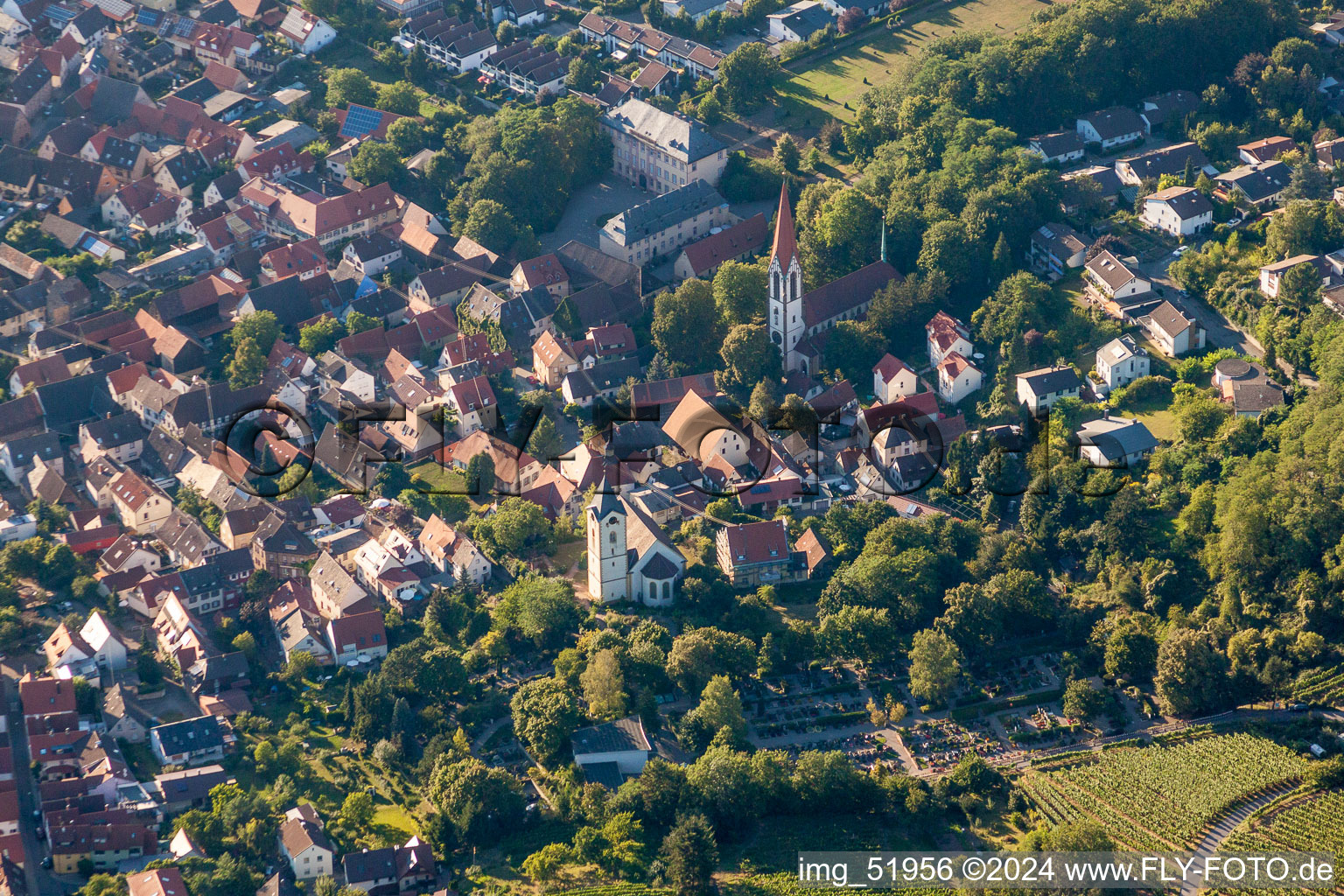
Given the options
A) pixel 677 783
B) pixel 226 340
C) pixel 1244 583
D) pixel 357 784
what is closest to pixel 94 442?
pixel 226 340

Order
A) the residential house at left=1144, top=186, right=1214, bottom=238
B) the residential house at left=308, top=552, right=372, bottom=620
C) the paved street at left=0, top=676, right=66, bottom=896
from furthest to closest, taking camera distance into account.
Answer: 1. the residential house at left=1144, top=186, right=1214, bottom=238
2. the residential house at left=308, top=552, right=372, bottom=620
3. the paved street at left=0, top=676, right=66, bottom=896

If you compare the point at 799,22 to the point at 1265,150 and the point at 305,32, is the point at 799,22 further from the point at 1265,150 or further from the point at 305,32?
the point at 305,32

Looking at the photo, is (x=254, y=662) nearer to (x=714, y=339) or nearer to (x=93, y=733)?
(x=93, y=733)

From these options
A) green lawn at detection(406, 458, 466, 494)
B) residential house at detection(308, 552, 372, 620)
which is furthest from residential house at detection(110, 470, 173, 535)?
green lawn at detection(406, 458, 466, 494)

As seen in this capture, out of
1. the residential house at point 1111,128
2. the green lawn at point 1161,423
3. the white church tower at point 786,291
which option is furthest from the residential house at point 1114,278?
the white church tower at point 786,291

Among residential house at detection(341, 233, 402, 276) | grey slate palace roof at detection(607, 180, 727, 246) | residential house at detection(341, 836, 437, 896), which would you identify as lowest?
residential house at detection(341, 836, 437, 896)

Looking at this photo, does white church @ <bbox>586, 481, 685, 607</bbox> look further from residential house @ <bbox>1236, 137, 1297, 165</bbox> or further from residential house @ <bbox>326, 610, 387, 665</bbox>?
residential house @ <bbox>1236, 137, 1297, 165</bbox>
